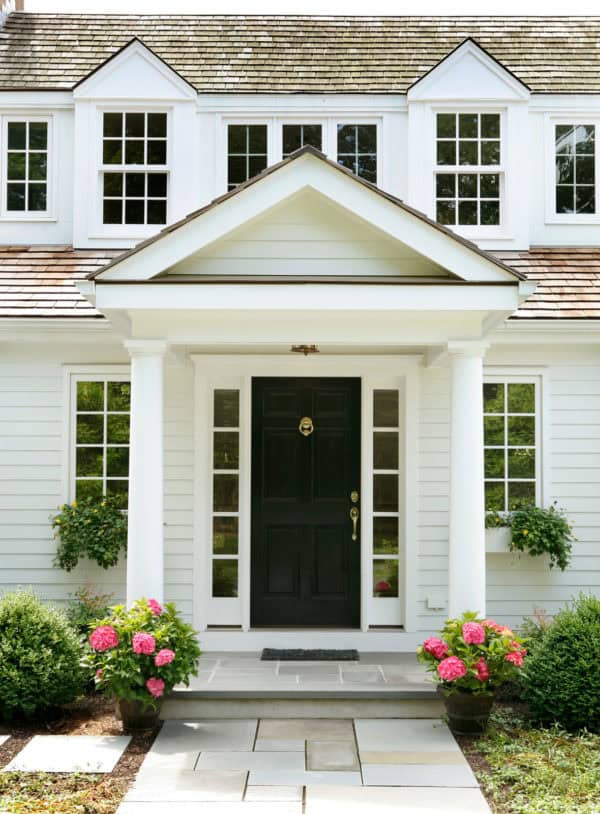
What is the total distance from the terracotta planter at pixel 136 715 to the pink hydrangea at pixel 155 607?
A: 2.01 ft

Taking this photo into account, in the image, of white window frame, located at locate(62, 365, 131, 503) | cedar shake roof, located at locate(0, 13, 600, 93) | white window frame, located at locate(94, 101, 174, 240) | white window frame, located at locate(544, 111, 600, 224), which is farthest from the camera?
cedar shake roof, located at locate(0, 13, 600, 93)

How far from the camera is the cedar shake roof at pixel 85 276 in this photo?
24.3 feet

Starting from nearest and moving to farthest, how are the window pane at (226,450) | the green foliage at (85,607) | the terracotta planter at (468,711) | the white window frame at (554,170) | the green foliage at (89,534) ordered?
the terracotta planter at (468,711) < the green foliage at (85,607) < the green foliage at (89,534) < the window pane at (226,450) < the white window frame at (554,170)

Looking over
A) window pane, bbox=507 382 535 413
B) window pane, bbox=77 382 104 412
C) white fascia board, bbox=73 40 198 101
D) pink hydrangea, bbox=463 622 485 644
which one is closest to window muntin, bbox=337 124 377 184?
white fascia board, bbox=73 40 198 101

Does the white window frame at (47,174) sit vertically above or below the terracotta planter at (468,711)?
above

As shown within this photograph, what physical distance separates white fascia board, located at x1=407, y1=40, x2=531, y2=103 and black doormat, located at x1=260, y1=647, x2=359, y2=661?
5346mm

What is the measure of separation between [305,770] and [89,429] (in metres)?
3.86

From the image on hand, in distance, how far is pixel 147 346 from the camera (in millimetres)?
6215

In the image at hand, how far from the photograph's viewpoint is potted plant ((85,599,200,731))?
571 centimetres

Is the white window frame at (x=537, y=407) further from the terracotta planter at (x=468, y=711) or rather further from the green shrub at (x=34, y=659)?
the green shrub at (x=34, y=659)

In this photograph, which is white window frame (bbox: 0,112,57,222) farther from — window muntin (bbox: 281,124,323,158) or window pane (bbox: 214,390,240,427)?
window pane (bbox: 214,390,240,427)

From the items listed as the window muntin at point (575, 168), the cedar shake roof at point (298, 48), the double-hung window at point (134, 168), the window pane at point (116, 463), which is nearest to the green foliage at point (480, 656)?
the window pane at point (116, 463)

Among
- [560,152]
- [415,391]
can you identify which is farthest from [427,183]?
[415,391]

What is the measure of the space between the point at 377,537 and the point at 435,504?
62cm
